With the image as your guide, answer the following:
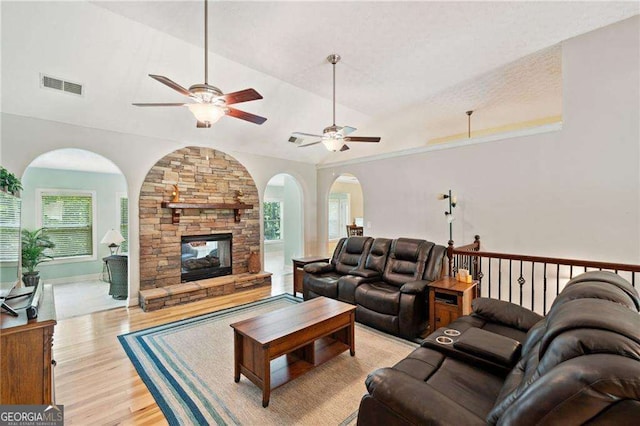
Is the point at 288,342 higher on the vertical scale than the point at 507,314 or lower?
lower

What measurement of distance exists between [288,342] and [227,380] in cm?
74

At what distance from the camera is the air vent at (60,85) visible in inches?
130

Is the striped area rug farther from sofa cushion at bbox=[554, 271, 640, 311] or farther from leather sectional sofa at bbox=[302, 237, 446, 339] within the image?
sofa cushion at bbox=[554, 271, 640, 311]

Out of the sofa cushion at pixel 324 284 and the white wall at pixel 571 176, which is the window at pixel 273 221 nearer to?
the sofa cushion at pixel 324 284

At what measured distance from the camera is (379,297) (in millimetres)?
3504

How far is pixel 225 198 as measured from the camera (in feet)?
18.7

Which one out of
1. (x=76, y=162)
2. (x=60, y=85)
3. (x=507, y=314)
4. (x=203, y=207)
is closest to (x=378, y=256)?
(x=507, y=314)

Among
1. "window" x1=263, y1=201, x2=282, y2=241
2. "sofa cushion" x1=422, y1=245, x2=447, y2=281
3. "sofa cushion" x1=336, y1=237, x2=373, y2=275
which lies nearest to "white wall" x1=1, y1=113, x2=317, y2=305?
"sofa cushion" x1=336, y1=237, x2=373, y2=275

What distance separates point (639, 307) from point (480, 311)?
1.12 metres

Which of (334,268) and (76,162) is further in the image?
(76,162)

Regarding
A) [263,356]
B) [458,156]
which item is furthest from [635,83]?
[263,356]

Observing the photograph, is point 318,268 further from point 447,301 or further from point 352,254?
point 447,301

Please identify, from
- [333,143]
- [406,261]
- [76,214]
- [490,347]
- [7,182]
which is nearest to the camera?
[490,347]

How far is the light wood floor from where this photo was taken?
2146 mm
